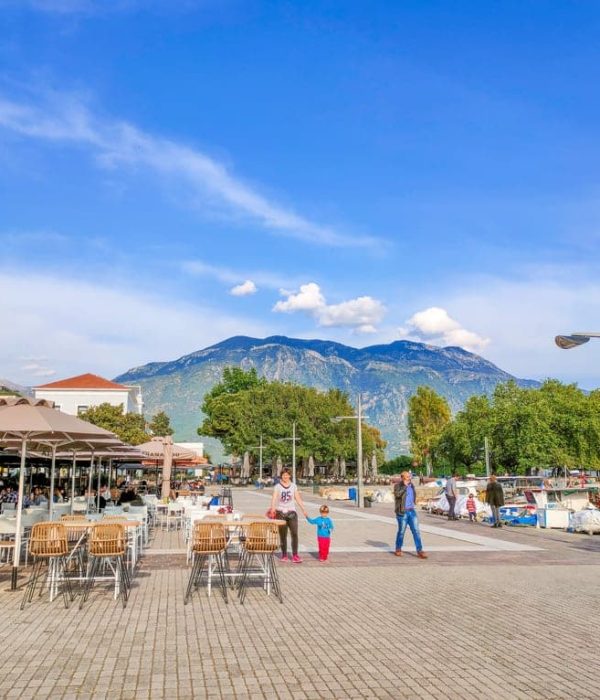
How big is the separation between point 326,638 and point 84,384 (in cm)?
9013

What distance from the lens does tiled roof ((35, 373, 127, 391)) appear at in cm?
9006

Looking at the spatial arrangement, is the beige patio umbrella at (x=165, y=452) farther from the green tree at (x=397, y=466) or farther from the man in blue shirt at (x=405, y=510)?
the green tree at (x=397, y=466)

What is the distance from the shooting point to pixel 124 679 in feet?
18.1

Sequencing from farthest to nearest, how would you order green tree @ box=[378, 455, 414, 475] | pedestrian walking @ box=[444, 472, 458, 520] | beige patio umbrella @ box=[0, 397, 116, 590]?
green tree @ box=[378, 455, 414, 475], pedestrian walking @ box=[444, 472, 458, 520], beige patio umbrella @ box=[0, 397, 116, 590]

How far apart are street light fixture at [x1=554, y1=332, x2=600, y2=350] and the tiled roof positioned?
3269 inches

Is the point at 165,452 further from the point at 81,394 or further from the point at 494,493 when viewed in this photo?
the point at 81,394

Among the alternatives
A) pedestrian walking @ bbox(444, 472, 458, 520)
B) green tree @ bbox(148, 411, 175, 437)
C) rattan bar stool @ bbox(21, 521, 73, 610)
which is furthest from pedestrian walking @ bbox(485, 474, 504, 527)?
green tree @ bbox(148, 411, 175, 437)

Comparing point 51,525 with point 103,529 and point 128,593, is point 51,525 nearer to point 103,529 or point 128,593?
point 103,529

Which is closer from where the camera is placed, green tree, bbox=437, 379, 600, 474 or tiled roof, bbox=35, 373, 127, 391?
green tree, bbox=437, 379, 600, 474

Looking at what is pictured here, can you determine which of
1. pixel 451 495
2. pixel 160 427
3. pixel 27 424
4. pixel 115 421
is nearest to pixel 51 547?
pixel 27 424

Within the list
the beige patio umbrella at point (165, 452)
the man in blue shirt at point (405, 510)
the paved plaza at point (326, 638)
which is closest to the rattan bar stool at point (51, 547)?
the paved plaza at point (326, 638)

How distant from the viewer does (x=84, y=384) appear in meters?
91.7

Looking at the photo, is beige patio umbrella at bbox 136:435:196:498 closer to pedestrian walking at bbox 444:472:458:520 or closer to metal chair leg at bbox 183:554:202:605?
pedestrian walking at bbox 444:472:458:520

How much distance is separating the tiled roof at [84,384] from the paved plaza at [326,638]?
273 feet
